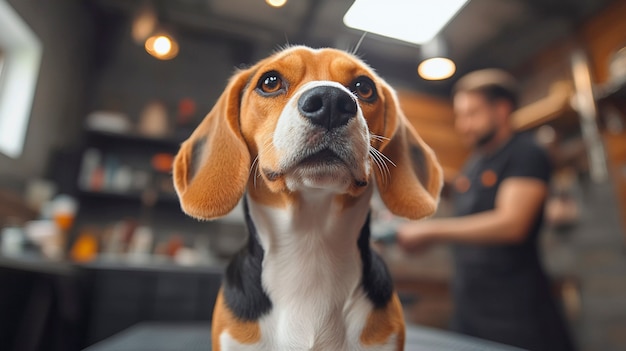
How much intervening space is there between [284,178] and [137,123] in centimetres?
144

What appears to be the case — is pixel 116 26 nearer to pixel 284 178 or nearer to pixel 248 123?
pixel 248 123

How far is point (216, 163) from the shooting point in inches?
18.4

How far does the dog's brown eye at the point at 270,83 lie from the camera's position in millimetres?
462

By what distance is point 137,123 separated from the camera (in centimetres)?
165

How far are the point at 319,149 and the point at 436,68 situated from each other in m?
0.25

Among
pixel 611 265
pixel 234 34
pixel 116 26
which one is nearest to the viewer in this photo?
pixel 234 34

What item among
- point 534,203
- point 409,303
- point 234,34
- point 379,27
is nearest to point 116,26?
point 234,34

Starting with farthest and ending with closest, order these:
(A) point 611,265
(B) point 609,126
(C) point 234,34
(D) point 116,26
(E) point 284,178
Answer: (A) point 611,265, (B) point 609,126, (D) point 116,26, (C) point 234,34, (E) point 284,178

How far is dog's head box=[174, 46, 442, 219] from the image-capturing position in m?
0.39

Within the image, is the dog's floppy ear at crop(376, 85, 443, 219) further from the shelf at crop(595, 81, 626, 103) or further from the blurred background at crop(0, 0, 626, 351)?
the shelf at crop(595, 81, 626, 103)

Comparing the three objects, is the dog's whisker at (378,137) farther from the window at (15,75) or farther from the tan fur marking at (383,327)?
the window at (15,75)

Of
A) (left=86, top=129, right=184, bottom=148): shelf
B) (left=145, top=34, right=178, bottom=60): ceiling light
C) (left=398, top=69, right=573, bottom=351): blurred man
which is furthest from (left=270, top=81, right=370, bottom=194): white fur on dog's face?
(left=86, top=129, right=184, bottom=148): shelf

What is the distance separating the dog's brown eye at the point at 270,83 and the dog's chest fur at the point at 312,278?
14cm

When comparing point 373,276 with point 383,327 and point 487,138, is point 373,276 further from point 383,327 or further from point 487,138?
point 487,138
